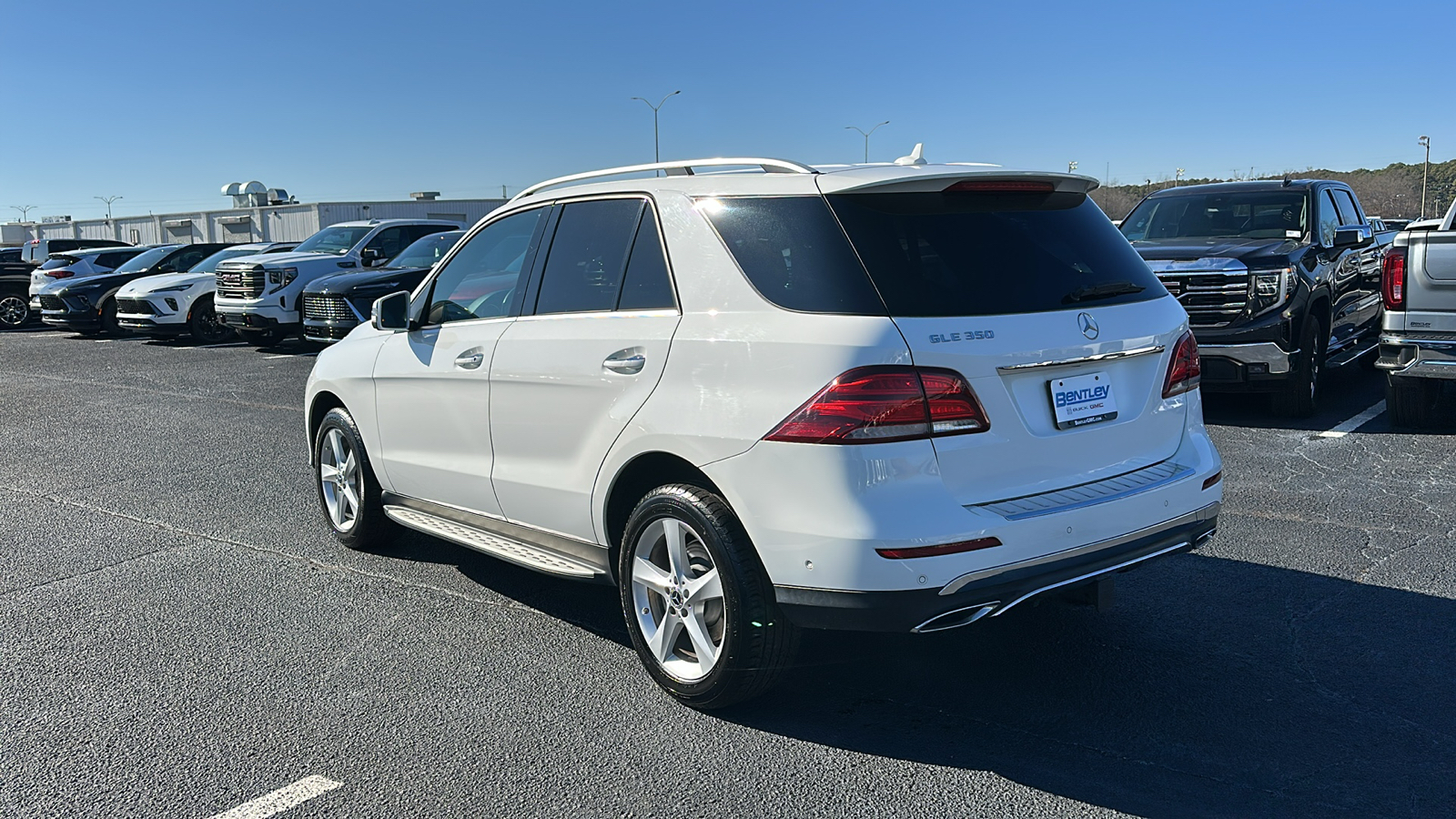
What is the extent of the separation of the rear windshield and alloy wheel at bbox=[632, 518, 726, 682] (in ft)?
2.95

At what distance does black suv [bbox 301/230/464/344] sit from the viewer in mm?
15578

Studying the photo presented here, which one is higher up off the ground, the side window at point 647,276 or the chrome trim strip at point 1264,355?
the side window at point 647,276

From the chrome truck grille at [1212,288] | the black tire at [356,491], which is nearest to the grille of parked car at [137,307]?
the black tire at [356,491]

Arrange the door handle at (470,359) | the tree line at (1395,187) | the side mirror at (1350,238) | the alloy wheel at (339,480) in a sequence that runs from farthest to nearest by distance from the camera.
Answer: the tree line at (1395,187), the side mirror at (1350,238), the alloy wheel at (339,480), the door handle at (470,359)

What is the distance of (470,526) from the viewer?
195 inches

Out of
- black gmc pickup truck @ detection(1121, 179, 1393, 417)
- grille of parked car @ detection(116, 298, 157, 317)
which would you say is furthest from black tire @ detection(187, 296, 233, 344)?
black gmc pickup truck @ detection(1121, 179, 1393, 417)

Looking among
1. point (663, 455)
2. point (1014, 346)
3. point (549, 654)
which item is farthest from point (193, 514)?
point (1014, 346)

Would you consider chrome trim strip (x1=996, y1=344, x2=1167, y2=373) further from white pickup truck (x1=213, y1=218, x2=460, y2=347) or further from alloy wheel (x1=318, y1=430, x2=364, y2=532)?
white pickup truck (x1=213, y1=218, x2=460, y2=347)

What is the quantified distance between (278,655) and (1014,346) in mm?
3001

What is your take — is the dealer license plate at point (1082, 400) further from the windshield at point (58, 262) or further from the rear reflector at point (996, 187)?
the windshield at point (58, 262)

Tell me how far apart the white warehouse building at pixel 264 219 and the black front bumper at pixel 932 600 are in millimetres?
44859

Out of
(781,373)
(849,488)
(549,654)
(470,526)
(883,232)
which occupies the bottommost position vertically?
(549,654)

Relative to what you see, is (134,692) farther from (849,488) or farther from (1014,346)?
(1014,346)

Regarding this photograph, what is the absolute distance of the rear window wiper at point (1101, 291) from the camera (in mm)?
3789
